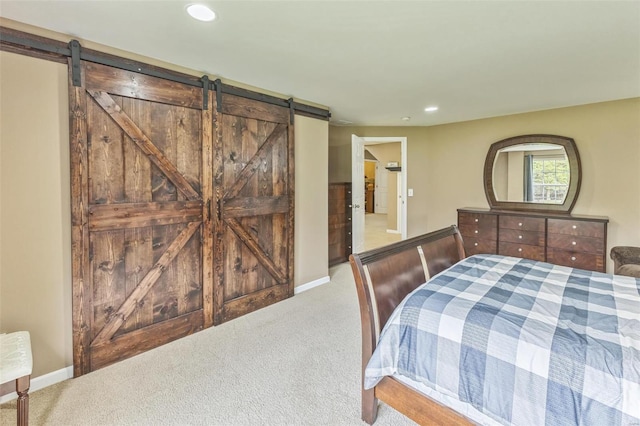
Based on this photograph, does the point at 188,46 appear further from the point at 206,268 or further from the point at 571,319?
the point at 571,319

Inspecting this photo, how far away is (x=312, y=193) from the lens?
3.98 metres

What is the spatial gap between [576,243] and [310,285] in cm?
331

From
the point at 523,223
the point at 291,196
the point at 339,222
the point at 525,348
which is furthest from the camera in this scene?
the point at 339,222

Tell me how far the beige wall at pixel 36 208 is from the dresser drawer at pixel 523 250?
15.8 ft

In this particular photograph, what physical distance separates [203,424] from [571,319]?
6.46 ft

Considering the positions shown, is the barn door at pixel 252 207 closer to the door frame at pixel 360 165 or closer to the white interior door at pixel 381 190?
the door frame at pixel 360 165

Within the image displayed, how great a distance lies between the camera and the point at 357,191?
5.14 meters

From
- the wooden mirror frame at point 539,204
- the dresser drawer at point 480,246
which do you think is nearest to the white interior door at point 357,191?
the dresser drawer at point 480,246

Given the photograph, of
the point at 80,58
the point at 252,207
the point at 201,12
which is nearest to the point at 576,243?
the point at 252,207

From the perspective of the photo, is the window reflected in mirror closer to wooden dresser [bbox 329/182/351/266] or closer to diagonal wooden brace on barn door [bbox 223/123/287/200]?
wooden dresser [bbox 329/182/351/266]

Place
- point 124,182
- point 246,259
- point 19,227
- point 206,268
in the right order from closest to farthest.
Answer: point 19,227 < point 124,182 < point 206,268 < point 246,259

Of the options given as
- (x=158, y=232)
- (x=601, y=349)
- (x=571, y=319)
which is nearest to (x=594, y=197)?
(x=571, y=319)

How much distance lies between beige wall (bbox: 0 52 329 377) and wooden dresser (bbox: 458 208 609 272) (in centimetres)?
468

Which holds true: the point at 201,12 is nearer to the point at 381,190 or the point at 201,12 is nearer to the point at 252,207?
the point at 252,207
